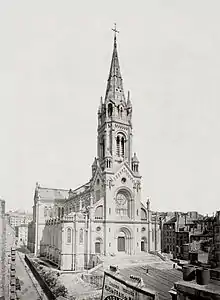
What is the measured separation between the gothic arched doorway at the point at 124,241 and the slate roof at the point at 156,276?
8.49m

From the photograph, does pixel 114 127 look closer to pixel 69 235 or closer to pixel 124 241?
pixel 124 241

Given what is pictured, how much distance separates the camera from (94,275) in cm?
3900

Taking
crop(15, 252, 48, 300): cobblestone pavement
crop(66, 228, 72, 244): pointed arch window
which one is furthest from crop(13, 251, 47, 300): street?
crop(66, 228, 72, 244): pointed arch window

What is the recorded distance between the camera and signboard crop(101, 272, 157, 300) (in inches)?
283

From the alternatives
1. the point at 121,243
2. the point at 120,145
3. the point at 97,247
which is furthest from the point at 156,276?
the point at 120,145

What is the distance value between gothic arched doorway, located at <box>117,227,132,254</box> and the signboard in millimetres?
43314

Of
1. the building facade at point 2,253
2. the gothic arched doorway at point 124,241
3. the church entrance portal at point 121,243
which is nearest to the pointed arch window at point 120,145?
the gothic arched doorway at point 124,241

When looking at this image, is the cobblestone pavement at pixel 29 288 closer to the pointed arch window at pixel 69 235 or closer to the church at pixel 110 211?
the church at pixel 110 211

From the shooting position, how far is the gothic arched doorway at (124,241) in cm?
5138

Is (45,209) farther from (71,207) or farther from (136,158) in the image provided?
(136,158)

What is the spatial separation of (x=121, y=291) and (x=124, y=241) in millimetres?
45384

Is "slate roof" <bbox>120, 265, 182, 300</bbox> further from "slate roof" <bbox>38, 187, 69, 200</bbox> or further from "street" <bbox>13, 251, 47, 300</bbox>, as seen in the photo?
"slate roof" <bbox>38, 187, 69, 200</bbox>

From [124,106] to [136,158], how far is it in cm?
1041

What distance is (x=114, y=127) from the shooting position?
55906mm
